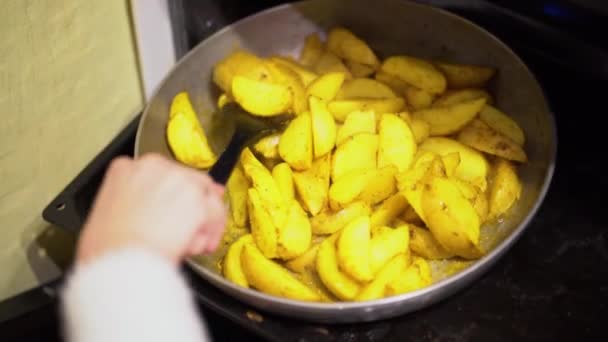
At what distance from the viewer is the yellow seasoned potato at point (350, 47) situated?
1005 millimetres

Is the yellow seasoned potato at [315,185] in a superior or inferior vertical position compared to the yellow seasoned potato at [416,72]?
inferior

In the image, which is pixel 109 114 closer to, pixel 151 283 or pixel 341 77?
pixel 341 77

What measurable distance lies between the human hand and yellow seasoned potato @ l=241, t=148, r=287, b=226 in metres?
0.25

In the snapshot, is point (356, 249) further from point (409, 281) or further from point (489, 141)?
point (489, 141)

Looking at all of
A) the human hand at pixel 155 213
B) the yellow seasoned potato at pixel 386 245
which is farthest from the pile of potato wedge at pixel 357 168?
the human hand at pixel 155 213

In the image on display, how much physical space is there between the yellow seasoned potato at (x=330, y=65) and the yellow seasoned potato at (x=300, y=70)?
16 mm

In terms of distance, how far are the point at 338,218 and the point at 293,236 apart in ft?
0.22

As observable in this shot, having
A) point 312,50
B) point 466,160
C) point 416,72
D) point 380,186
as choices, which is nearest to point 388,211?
point 380,186

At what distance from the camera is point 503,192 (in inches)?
32.6

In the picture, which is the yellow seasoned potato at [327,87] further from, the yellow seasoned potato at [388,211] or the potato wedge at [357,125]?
the yellow seasoned potato at [388,211]

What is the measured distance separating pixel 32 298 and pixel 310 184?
0.54 m

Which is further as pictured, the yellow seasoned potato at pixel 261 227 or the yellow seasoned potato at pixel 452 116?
→ the yellow seasoned potato at pixel 452 116

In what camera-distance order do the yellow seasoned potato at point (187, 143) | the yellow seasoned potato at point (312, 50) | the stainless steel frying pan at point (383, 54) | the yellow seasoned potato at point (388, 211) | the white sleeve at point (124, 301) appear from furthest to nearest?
1. the yellow seasoned potato at point (312, 50)
2. the yellow seasoned potato at point (187, 143)
3. the yellow seasoned potato at point (388, 211)
4. the stainless steel frying pan at point (383, 54)
5. the white sleeve at point (124, 301)

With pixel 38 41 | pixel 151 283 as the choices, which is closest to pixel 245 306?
pixel 151 283
